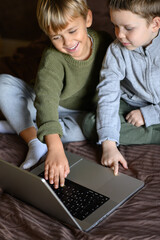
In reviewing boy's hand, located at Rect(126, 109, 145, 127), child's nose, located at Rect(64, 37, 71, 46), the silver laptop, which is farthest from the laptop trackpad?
child's nose, located at Rect(64, 37, 71, 46)

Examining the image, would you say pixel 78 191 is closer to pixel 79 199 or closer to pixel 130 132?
pixel 79 199

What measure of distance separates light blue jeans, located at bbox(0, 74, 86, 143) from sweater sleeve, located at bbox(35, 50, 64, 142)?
7.0 inches

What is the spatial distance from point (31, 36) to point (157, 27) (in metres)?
1.67

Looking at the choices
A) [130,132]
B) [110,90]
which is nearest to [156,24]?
[110,90]

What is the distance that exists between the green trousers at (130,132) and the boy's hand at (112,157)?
11 cm

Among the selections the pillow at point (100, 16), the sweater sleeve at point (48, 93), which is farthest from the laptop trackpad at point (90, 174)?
the pillow at point (100, 16)

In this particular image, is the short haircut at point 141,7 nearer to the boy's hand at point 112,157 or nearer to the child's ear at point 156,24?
the child's ear at point 156,24

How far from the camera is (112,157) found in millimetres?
1293

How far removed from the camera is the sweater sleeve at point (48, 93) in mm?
1312

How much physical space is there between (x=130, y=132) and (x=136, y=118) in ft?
0.21

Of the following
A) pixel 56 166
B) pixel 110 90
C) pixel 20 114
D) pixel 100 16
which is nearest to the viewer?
pixel 56 166

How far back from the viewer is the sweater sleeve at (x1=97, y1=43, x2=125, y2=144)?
55.5 inches

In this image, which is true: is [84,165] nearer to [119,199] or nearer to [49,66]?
[119,199]

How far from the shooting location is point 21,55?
206 cm
